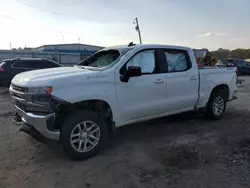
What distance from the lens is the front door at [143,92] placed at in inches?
193

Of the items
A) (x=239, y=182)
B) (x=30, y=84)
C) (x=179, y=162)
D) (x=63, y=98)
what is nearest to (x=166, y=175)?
(x=179, y=162)

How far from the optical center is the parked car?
12172 mm

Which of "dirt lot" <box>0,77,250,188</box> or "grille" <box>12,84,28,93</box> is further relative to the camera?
"grille" <box>12,84,28,93</box>

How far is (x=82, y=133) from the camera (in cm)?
445

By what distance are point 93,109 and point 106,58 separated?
1.32m

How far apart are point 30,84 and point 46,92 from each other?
0.35 metres

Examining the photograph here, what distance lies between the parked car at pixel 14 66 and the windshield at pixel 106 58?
24.9 ft

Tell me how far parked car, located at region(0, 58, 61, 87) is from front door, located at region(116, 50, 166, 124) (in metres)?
8.76

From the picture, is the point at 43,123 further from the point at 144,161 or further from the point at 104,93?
the point at 144,161

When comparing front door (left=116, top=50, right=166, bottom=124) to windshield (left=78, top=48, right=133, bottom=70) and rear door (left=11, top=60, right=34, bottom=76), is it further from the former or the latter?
rear door (left=11, top=60, right=34, bottom=76)

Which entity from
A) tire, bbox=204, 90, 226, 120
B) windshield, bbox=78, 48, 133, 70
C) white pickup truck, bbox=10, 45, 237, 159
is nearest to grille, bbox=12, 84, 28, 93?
white pickup truck, bbox=10, 45, 237, 159

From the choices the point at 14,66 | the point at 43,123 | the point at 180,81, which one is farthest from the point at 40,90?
the point at 14,66

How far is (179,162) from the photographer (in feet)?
14.2

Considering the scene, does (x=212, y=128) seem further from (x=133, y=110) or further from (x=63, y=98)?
(x=63, y=98)
